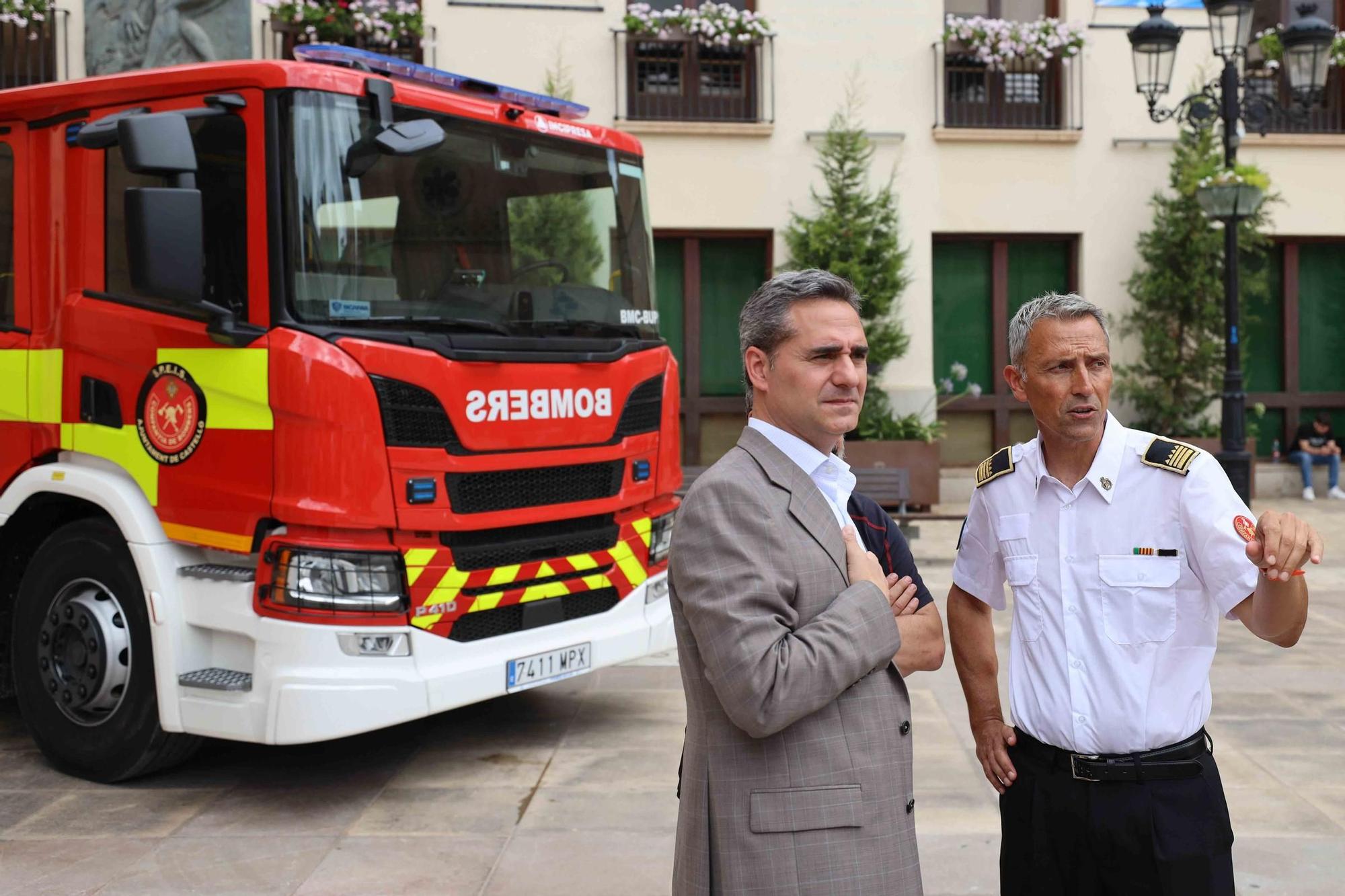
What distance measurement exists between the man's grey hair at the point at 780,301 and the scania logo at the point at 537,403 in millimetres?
2966

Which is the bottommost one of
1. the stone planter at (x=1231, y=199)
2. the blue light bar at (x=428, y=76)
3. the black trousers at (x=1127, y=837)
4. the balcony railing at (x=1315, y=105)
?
the black trousers at (x=1127, y=837)

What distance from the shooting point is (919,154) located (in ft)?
53.7

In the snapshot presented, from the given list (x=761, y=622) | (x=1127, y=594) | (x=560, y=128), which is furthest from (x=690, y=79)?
(x=761, y=622)

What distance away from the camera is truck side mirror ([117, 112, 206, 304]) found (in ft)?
15.6

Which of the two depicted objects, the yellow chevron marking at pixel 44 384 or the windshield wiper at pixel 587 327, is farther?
the windshield wiper at pixel 587 327

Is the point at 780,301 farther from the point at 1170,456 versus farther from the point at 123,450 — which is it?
the point at 123,450

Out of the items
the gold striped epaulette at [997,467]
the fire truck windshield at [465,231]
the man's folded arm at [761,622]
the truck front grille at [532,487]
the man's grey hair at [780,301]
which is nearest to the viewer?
the man's folded arm at [761,622]

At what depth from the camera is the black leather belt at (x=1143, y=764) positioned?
2582mm

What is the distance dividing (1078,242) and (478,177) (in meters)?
12.6

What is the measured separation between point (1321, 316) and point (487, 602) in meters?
15.2

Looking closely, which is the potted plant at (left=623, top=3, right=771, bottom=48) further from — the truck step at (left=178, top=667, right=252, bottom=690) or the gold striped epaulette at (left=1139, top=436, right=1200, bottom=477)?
the gold striped epaulette at (left=1139, top=436, right=1200, bottom=477)

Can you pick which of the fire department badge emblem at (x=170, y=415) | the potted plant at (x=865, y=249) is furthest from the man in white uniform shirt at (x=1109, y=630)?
the potted plant at (x=865, y=249)

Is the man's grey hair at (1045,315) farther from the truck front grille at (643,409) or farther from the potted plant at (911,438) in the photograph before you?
the potted plant at (911,438)

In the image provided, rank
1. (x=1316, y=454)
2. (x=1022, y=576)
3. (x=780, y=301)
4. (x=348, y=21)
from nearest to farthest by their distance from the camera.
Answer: (x=780, y=301), (x=1022, y=576), (x=348, y=21), (x=1316, y=454)
